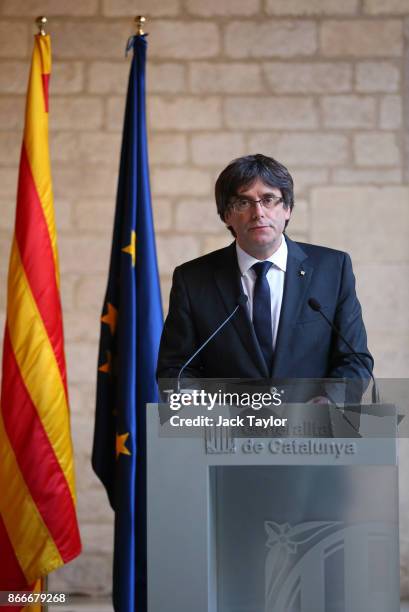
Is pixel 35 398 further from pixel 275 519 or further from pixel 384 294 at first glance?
pixel 384 294

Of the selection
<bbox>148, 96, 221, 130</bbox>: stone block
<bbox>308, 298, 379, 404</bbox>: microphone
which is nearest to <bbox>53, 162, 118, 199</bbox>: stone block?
<bbox>148, 96, 221, 130</bbox>: stone block

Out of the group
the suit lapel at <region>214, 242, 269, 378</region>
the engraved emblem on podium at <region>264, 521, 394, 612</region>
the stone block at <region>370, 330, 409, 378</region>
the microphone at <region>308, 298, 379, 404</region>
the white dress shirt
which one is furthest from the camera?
the stone block at <region>370, 330, 409, 378</region>

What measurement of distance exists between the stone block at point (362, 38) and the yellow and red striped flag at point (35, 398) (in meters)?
1.76

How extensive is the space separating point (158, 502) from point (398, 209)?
10.1 feet

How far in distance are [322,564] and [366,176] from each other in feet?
10.1

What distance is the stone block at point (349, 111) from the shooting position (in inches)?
186

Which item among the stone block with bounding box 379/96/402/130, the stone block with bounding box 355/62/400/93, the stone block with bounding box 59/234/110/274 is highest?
the stone block with bounding box 355/62/400/93

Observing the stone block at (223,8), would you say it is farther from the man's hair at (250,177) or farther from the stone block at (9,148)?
the man's hair at (250,177)

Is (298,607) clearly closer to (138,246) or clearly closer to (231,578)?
(231,578)

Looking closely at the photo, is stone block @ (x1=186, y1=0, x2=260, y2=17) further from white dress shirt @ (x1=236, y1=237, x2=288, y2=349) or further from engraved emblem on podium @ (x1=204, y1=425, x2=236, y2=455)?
engraved emblem on podium @ (x1=204, y1=425, x2=236, y2=455)

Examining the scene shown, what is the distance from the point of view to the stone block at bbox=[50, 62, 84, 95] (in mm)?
4723

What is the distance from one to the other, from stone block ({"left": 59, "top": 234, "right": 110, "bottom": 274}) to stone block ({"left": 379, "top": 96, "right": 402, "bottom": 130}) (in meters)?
1.57

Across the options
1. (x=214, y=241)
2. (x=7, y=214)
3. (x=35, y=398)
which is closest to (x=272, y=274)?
(x=35, y=398)

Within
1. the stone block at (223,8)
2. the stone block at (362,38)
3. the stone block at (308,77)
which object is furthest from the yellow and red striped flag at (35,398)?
the stone block at (362,38)
